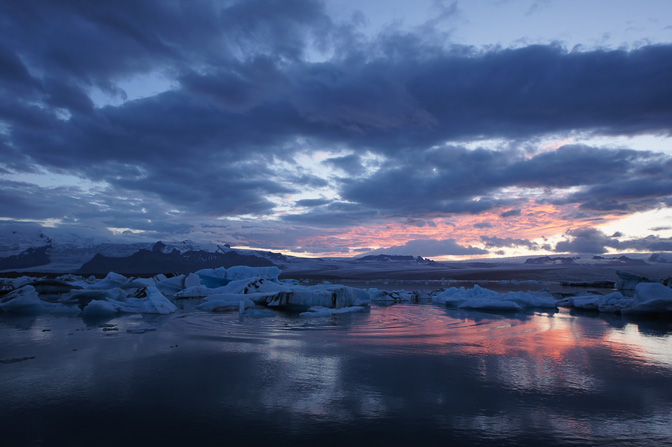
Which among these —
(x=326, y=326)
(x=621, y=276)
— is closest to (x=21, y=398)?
(x=326, y=326)

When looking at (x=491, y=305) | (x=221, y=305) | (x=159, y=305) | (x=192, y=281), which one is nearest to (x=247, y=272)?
(x=192, y=281)

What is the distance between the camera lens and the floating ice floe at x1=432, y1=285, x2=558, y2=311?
15.4 m

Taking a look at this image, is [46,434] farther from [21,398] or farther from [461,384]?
[461,384]

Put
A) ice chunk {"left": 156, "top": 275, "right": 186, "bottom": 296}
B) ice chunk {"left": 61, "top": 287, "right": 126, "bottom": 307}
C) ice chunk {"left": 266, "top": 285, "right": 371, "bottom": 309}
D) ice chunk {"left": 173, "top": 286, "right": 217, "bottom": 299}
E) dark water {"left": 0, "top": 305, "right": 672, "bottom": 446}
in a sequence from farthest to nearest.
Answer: ice chunk {"left": 156, "top": 275, "right": 186, "bottom": 296} → ice chunk {"left": 173, "top": 286, "right": 217, "bottom": 299} → ice chunk {"left": 61, "top": 287, "right": 126, "bottom": 307} → ice chunk {"left": 266, "top": 285, "right": 371, "bottom": 309} → dark water {"left": 0, "top": 305, "right": 672, "bottom": 446}

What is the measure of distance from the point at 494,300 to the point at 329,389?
13.0 m

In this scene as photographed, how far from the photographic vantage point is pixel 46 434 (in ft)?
10.7

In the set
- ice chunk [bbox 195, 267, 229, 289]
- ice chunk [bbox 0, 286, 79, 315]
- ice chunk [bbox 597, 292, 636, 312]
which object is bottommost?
ice chunk [bbox 0, 286, 79, 315]

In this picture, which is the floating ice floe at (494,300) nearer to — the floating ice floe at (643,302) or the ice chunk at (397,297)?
the ice chunk at (397,297)

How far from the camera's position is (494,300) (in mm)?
15664

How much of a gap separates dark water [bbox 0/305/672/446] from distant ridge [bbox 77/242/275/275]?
9072 centimetres

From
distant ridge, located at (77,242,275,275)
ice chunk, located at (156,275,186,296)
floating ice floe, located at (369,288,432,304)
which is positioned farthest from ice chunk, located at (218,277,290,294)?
Result: distant ridge, located at (77,242,275,275)

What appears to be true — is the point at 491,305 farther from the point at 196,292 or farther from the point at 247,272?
the point at 196,292

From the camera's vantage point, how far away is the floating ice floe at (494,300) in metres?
15.4

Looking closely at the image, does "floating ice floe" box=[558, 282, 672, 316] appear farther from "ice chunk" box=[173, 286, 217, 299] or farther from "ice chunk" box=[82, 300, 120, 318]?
"ice chunk" box=[173, 286, 217, 299]
